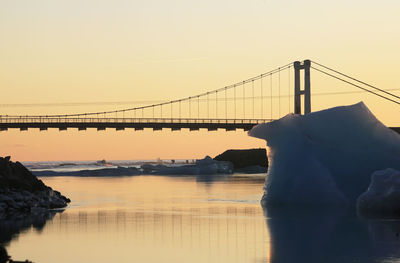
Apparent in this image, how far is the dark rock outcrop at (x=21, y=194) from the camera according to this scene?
25.8m

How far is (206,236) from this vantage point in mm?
17922

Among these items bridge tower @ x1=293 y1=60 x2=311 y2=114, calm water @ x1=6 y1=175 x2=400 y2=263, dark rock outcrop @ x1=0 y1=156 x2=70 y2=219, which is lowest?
calm water @ x1=6 y1=175 x2=400 y2=263

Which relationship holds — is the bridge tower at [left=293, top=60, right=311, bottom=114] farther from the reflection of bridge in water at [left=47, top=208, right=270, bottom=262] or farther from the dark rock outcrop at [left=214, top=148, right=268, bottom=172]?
the dark rock outcrop at [left=214, top=148, right=268, bottom=172]

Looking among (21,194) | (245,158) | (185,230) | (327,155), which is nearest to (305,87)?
(327,155)

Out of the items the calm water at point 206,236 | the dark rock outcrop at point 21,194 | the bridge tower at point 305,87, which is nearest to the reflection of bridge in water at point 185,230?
the calm water at point 206,236

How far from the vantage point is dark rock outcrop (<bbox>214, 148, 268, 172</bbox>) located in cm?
9769

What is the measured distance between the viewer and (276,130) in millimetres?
28266

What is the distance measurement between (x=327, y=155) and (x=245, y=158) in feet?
242

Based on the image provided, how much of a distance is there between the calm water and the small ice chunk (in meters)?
0.78

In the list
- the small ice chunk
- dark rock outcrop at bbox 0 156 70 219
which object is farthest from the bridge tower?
the small ice chunk

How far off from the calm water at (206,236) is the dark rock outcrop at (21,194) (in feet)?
4.48

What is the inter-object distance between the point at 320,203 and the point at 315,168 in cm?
110

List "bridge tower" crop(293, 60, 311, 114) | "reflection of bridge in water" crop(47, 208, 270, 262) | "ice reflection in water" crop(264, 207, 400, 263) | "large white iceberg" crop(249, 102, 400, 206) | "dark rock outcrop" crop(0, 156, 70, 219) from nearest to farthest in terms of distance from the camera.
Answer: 1. "ice reflection in water" crop(264, 207, 400, 263)
2. "reflection of bridge in water" crop(47, 208, 270, 262)
3. "dark rock outcrop" crop(0, 156, 70, 219)
4. "large white iceberg" crop(249, 102, 400, 206)
5. "bridge tower" crop(293, 60, 311, 114)

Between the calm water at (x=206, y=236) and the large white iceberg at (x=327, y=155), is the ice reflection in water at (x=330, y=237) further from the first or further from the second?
the large white iceberg at (x=327, y=155)
